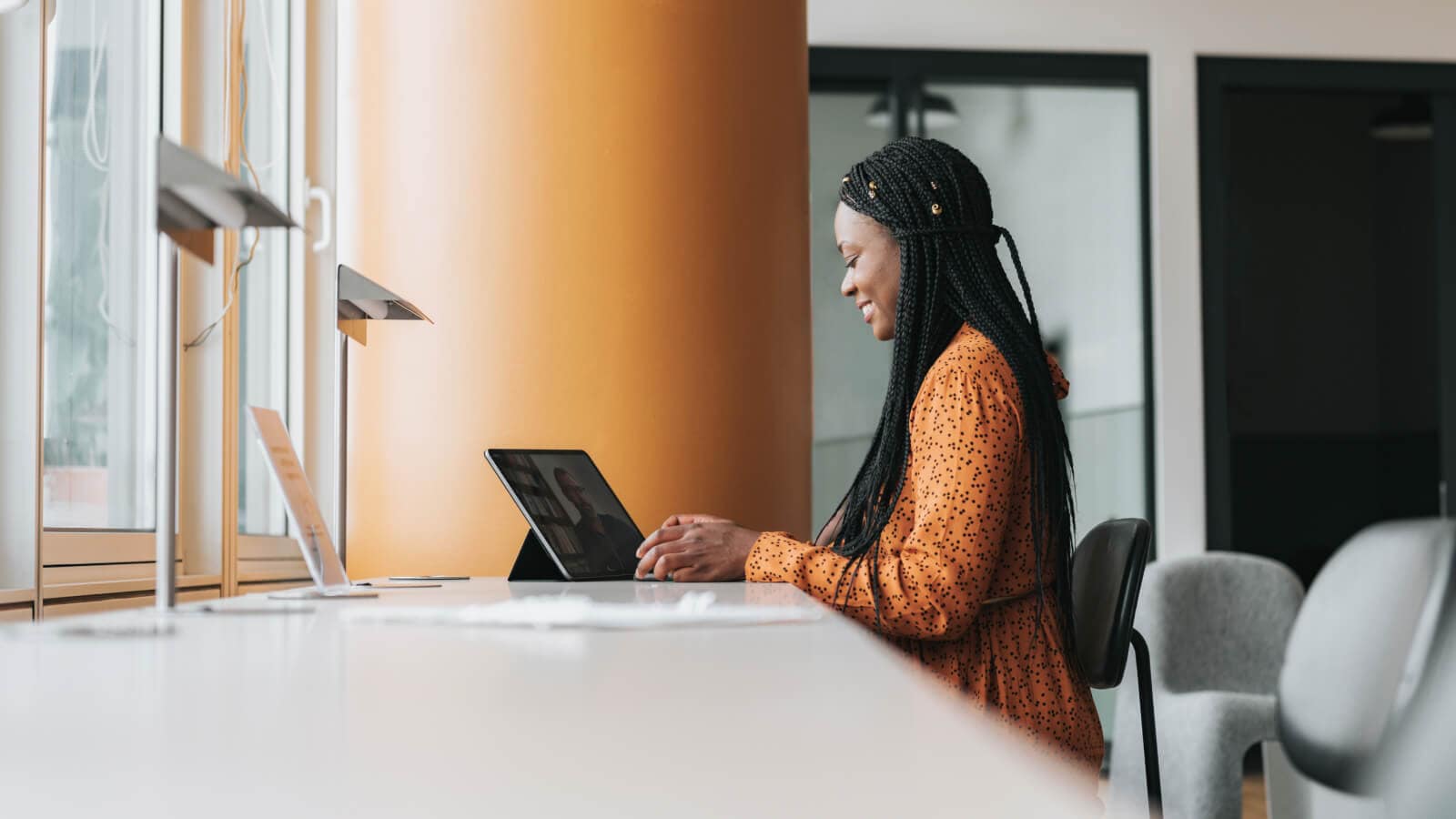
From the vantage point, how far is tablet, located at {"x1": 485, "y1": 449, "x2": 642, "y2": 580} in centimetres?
197

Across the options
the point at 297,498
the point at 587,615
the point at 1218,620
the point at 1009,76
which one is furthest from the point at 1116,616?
the point at 1009,76

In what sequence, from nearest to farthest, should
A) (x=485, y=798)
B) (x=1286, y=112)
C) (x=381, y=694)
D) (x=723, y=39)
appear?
(x=485, y=798) → (x=381, y=694) → (x=723, y=39) → (x=1286, y=112)

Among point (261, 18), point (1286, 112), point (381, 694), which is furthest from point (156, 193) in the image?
point (1286, 112)

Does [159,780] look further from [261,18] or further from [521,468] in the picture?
[261,18]

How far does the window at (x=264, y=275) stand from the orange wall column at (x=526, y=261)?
51 centimetres

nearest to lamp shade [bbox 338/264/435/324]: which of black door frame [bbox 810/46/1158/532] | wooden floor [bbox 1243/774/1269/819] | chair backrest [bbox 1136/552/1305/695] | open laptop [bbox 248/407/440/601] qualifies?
open laptop [bbox 248/407/440/601]

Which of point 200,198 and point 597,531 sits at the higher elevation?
point 200,198

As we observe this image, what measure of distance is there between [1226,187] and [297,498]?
3.98m

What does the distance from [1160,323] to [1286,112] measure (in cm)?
325

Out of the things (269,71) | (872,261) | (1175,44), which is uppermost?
(1175,44)

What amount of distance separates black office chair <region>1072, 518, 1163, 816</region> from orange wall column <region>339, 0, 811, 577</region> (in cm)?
78

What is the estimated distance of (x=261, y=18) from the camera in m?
3.12

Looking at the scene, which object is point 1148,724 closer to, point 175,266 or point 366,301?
point 366,301

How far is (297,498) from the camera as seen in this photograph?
5.25 ft
